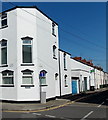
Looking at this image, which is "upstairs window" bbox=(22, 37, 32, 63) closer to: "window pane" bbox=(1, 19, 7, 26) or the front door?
"window pane" bbox=(1, 19, 7, 26)

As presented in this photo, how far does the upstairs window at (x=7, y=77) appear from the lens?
1659 cm

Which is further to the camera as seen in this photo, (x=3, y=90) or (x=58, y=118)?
(x=3, y=90)

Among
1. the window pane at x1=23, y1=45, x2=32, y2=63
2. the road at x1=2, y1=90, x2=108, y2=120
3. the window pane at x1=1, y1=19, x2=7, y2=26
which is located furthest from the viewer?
the window pane at x1=1, y1=19, x2=7, y2=26

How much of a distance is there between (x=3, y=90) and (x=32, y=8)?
7846 mm

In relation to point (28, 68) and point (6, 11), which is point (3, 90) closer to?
point (28, 68)

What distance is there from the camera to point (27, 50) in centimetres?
1664

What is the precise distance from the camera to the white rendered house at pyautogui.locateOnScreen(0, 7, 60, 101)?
1605cm

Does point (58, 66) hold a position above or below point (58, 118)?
above

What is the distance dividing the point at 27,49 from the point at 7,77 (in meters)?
3.13

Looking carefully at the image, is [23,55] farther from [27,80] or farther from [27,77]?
[27,80]

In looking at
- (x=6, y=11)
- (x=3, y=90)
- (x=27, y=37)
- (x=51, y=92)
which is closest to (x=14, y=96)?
(x=3, y=90)

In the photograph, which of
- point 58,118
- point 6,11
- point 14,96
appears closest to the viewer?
point 58,118

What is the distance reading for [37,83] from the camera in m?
16.2

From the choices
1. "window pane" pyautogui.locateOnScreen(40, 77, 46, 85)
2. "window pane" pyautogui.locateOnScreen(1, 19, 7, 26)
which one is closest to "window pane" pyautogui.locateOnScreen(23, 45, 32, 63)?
"window pane" pyautogui.locateOnScreen(40, 77, 46, 85)
